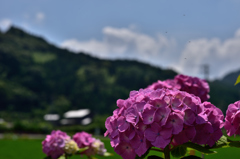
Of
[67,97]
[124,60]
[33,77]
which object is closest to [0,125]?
[67,97]

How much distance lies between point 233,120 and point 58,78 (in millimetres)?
112663

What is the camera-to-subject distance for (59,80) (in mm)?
111625

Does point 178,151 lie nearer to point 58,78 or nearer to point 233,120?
point 233,120

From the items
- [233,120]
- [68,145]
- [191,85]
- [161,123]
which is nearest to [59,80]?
[191,85]

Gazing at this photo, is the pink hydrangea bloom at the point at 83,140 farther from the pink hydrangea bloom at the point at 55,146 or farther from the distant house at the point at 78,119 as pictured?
the distant house at the point at 78,119

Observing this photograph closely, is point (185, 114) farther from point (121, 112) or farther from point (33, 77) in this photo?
point (33, 77)

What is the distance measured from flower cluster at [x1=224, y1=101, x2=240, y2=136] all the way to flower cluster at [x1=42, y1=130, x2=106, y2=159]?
5.10ft

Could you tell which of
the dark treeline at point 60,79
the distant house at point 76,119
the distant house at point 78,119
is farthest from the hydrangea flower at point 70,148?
the dark treeline at point 60,79

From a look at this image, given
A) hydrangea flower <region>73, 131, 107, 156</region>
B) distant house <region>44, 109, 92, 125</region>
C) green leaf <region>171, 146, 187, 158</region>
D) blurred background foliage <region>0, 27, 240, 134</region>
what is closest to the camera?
green leaf <region>171, 146, 187, 158</region>

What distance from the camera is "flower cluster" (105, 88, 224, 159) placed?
73.2 inches

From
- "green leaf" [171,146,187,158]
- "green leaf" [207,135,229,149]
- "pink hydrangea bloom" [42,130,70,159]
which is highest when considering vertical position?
"pink hydrangea bloom" [42,130,70,159]

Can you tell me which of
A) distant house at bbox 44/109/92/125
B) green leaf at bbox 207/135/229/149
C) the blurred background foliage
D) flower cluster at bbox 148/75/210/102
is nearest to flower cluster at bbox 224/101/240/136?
green leaf at bbox 207/135/229/149

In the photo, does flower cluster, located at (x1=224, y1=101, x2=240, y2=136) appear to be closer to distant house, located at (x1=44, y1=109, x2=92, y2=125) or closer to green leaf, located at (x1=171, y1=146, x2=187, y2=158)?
Result: green leaf, located at (x1=171, y1=146, x2=187, y2=158)

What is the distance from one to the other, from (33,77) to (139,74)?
3750 cm
